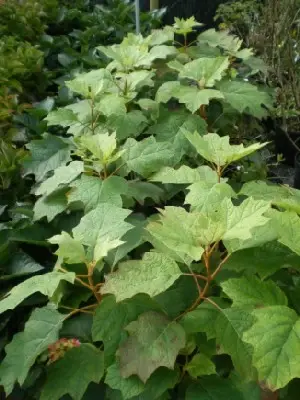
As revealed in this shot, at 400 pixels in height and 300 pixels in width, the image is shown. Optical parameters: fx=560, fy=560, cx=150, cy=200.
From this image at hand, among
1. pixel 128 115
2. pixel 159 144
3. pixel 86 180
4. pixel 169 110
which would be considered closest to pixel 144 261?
pixel 86 180

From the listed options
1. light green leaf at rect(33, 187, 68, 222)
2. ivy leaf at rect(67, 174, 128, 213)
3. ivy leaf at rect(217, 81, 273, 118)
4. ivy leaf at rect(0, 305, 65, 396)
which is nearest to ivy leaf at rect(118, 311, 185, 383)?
ivy leaf at rect(0, 305, 65, 396)

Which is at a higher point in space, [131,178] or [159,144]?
[159,144]

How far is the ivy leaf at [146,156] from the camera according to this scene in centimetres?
153

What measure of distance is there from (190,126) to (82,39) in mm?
2085

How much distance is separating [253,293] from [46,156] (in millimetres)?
1014

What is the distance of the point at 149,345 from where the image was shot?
102 centimetres

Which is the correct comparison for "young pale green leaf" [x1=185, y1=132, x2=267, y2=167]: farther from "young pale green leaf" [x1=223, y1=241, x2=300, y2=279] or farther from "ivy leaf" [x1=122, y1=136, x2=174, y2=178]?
"young pale green leaf" [x1=223, y1=241, x2=300, y2=279]

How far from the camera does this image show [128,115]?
178 centimetres

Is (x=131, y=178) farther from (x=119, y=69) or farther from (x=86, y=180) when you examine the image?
(x=119, y=69)

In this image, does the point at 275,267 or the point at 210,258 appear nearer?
the point at 275,267

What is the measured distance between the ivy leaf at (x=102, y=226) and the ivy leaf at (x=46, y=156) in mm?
569

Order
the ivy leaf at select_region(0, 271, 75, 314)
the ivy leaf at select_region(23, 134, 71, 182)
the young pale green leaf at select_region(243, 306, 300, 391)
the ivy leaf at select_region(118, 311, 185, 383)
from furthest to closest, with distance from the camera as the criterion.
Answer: the ivy leaf at select_region(23, 134, 71, 182), the ivy leaf at select_region(0, 271, 75, 314), the ivy leaf at select_region(118, 311, 185, 383), the young pale green leaf at select_region(243, 306, 300, 391)

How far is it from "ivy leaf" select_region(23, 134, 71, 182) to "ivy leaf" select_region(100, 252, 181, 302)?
0.78 meters

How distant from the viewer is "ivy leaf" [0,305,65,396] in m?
1.16
